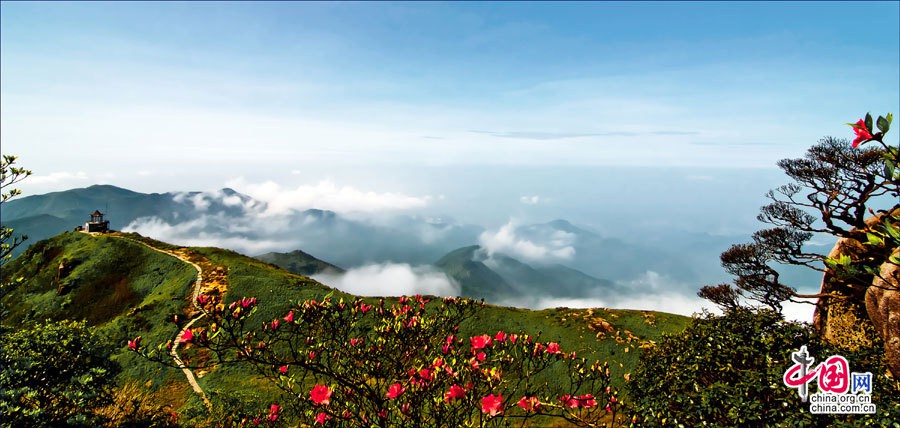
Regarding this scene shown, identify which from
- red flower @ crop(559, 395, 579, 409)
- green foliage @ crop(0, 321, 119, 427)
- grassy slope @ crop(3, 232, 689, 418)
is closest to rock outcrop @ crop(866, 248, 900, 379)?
red flower @ crop(559, 395, 579, 409)

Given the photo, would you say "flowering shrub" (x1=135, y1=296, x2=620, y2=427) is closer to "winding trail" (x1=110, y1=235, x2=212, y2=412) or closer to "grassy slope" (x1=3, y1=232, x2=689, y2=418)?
"winding trail" (x1=110, y1=235, x2=212, y2=412)

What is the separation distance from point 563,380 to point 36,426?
90.6 ft

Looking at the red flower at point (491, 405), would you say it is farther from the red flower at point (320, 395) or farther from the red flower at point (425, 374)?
the red flower at point (320, 395)

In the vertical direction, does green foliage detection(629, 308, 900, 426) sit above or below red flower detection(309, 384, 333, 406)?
below

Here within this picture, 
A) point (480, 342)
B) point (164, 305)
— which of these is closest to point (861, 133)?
point (480, 342)

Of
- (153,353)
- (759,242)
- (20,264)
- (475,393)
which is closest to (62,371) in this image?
(153,353)

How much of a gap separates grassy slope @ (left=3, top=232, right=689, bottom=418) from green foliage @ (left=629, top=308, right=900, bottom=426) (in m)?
14.3

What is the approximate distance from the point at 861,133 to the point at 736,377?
23.7ft

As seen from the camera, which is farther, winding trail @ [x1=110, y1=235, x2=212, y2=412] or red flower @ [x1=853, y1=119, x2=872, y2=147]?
winding trail @ [x1=110, y1=235, x2=212, y2=412]

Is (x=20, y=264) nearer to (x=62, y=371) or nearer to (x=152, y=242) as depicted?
(x=152, y=242)

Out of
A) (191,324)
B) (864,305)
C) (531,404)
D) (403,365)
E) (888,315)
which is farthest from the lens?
(191,324)

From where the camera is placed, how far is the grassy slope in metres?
30.8

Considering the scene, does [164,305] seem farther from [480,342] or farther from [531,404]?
[531,404]

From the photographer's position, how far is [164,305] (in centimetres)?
4009
